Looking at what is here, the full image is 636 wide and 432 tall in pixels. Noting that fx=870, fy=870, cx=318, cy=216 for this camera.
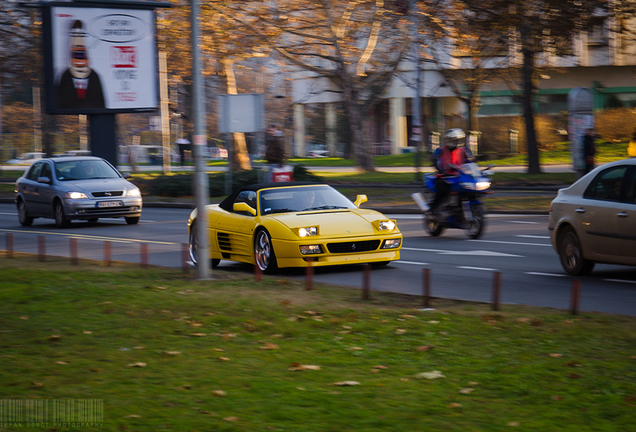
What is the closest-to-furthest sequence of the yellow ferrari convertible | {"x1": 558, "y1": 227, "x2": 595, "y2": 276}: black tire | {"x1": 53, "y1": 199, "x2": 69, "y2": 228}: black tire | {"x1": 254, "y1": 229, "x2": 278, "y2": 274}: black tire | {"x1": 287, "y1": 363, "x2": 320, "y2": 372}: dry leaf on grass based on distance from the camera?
{"x1": 287, "y1": 363, "x2": 320, "y2": 372}: dry leaf on grass
{"x1": 558, "y1": 227, "x2": 595, "y2": 276}: black tire
the yellow ferrari convertible
{"x1": 254, "y1": 229, "x2": 278, "y2": 274}: black tire
{"x1": 53, "y1": 199, "x2": 69, "y2": 228}: black tire

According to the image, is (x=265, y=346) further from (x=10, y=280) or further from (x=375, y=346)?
(x=10, y=280)

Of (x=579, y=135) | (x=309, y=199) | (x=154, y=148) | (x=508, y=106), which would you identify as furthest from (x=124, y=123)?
(x=309, y=199)

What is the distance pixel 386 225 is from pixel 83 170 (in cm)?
1179

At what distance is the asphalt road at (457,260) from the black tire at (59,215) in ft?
1.14

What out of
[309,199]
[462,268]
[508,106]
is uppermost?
[508,106]

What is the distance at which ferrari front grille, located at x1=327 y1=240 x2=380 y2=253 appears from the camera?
11.7 m

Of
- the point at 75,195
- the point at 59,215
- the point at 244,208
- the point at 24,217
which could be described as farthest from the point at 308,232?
the point at 24,217

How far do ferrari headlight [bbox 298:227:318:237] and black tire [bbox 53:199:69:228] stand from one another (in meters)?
10.7

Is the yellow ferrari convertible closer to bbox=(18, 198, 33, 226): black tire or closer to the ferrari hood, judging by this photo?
the ferrari hood

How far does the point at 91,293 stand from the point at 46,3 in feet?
72.9

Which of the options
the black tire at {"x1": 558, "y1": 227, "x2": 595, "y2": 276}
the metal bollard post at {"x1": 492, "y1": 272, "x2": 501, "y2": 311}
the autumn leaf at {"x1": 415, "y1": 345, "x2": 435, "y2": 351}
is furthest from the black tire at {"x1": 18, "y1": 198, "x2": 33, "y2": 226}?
the autumn leaf at {"x1": 415, "y1": 345, "x2": 435, "y2": 351}

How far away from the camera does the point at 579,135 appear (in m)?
26.8

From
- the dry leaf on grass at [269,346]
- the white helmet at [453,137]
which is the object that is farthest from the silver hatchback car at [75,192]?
the dry leaf on grass at [269,346]

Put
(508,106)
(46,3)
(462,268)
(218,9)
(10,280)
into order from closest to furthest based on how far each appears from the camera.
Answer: (10,280), (462,268), (46,3), (218,9), (508,106)
